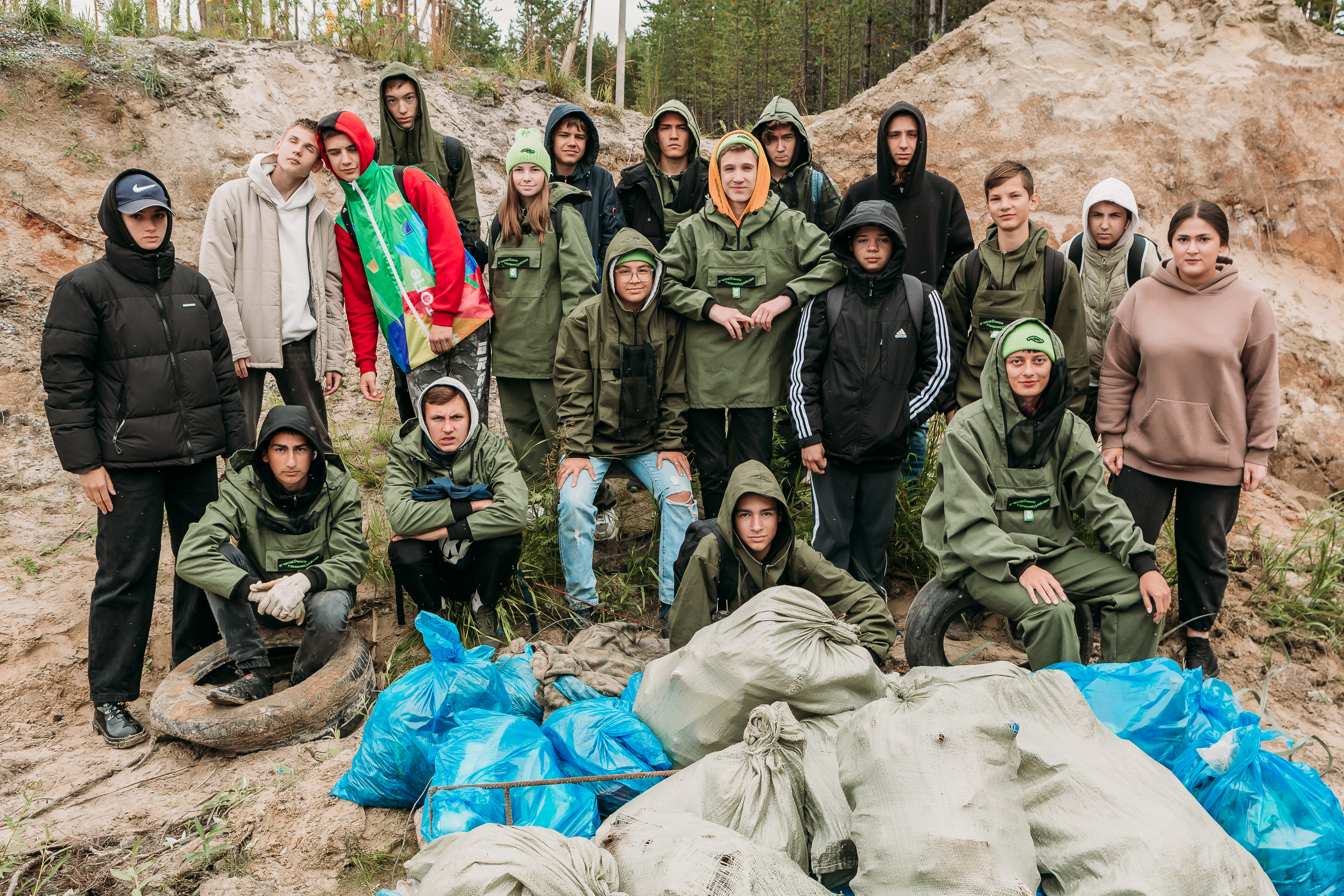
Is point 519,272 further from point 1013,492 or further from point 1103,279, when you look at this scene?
point 1103,279

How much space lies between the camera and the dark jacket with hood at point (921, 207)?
4.35m

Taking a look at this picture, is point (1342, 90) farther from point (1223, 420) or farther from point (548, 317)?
point (548, 317)

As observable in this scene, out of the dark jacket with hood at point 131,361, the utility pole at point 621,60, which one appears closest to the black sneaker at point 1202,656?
the dark jacket with hood at point 131,361

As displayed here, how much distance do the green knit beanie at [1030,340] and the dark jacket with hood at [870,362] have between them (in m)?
0.45

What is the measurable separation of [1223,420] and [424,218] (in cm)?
373

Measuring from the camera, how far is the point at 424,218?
4.28 meters

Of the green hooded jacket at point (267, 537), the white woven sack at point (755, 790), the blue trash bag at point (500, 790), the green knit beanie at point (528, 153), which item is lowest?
the blue trash bag at point (500, 790)

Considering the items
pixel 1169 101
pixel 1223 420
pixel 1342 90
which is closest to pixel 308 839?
pixel 1223 420

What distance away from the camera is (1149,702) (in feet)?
8.34

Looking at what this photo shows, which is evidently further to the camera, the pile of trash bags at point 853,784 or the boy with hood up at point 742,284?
the boy with hood up at point 742,284

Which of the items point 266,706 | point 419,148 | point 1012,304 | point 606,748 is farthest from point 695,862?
point 419,148

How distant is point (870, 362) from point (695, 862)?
2.43 metres

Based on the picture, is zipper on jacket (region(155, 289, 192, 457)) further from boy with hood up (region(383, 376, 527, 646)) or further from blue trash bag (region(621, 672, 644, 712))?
blue trash bag (region(621, 672, 644, 712))

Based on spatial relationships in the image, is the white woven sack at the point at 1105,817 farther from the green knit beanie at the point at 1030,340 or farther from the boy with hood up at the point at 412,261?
the boy with hood up at the point at 412,261
